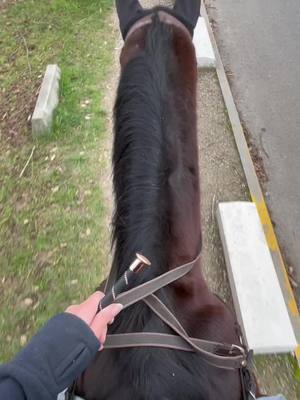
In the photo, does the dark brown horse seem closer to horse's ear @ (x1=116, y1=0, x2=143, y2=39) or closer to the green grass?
horse's ear @ (x1=116, y1=0, x2=143, y2=39)

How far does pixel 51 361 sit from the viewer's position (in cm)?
94

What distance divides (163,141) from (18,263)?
168 centimetres

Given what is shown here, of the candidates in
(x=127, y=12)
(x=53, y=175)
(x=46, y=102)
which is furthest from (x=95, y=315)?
(x=46, y=102)

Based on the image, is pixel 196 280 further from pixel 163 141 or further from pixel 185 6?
pixel 185 6

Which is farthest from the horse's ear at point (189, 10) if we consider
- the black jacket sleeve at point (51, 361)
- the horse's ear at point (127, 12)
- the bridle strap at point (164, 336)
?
the black jacket sleeve at point (51, 361)

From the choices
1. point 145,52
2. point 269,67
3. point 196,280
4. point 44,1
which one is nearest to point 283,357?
point 196,280

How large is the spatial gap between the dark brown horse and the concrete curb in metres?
1.21

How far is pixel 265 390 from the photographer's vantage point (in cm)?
222

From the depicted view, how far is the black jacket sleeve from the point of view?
0.89 m

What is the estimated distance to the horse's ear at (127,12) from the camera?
62.6 inches

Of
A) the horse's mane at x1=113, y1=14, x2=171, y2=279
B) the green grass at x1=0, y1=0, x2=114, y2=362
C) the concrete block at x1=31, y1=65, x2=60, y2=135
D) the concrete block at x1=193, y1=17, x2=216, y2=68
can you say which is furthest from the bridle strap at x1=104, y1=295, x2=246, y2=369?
the concrete block at x1=193, y1=17, x2=216, y2=68

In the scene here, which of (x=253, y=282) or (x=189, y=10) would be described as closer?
(x=189, y=10)

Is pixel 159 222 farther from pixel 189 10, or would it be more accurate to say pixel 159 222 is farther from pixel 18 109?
pixel 18 109

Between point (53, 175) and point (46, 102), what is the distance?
656 millimetres
